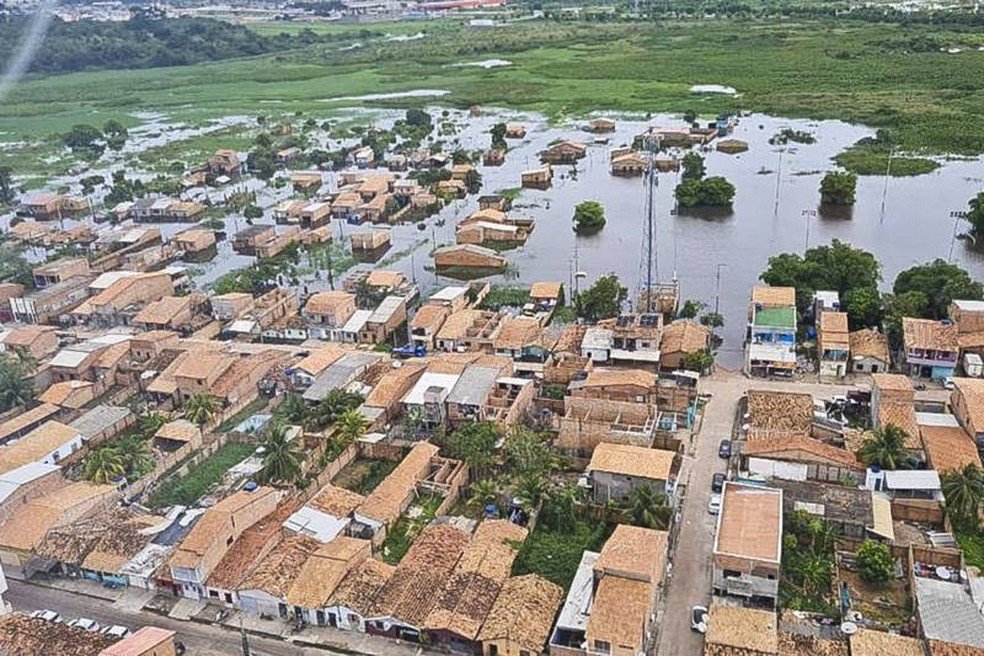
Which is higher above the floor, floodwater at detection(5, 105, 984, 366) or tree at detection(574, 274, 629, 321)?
tree at detection(574, 274, 629, 321)

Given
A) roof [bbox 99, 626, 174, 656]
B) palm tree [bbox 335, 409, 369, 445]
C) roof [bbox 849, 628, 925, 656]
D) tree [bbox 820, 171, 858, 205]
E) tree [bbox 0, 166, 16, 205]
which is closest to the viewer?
roof [bbox 849, 628, 925, 656]

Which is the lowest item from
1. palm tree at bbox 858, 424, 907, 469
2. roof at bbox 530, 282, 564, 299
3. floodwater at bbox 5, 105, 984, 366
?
floodwater at bbox 5, 105, 984, 366

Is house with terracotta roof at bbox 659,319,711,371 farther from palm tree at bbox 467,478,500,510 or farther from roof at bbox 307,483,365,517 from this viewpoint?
roof at bbox 307,483,365,517

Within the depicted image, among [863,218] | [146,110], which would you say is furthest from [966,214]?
[146,110]

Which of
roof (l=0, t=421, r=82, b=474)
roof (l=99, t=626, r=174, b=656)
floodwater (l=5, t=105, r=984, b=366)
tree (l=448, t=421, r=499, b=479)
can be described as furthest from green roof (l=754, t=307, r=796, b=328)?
roof (l=0, t=421, r=82, b=474)

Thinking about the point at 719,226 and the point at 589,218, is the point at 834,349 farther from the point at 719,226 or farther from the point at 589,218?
the point at 589,218

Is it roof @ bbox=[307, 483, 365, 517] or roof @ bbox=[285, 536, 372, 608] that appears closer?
roof @ bbox=[285, 536, 372, 608]

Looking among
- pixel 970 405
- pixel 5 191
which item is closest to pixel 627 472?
pixel 970 405
